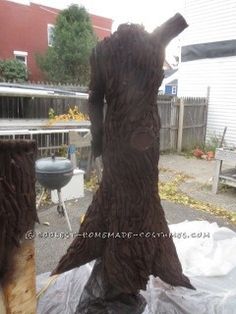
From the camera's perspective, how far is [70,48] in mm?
17172

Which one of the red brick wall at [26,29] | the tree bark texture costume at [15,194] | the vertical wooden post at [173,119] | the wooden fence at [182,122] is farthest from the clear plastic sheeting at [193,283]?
the red brick wall at [26,29]

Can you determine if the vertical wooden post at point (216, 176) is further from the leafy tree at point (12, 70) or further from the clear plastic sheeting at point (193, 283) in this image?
the leafy tree at point (12, 70)

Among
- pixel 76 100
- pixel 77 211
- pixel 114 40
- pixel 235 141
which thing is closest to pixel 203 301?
pixel 114 40

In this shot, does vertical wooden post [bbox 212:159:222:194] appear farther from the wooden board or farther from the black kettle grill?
the black kettle grill

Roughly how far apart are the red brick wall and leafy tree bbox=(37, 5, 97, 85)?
1.30m

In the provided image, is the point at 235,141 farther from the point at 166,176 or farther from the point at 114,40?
the point at 114,40

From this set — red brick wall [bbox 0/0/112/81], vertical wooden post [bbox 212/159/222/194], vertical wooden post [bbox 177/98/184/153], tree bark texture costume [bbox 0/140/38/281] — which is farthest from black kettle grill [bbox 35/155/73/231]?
red brick wall [bbox 0/0/112/81]

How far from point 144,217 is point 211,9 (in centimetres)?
1016

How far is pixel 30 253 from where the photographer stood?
1.73 metres

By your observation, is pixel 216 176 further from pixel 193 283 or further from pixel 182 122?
pixel 182 122

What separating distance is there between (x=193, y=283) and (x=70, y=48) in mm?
16004

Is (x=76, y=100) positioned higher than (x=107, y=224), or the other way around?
(x=76, y=100)

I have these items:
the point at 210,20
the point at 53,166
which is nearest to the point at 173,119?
the point at 210,20

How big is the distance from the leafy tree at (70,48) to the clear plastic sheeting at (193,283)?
14.9m
